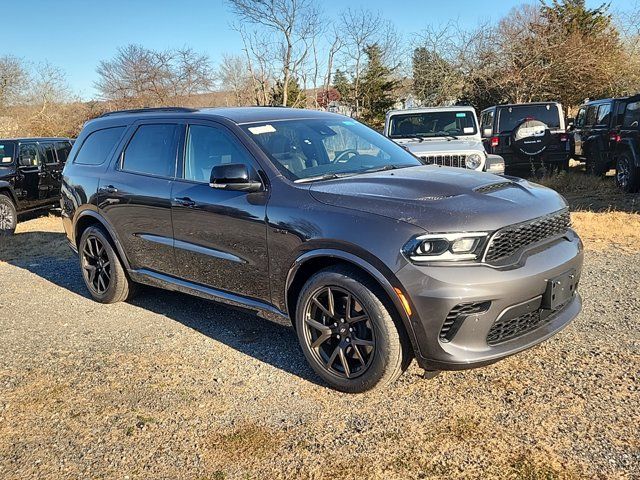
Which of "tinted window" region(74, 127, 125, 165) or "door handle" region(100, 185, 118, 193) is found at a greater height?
"tinted window" region(74, 127, 125, 165)

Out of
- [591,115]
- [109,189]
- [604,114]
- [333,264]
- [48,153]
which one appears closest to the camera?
[333,264]

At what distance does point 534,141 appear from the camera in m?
12.5

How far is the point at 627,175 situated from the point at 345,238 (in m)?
8.82

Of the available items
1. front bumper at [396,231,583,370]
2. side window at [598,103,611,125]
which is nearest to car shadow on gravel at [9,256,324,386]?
front bumper at [396,231,583,370]

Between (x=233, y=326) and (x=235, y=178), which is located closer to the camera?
(x=235, y=178)

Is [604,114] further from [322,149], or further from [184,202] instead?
[184,202]

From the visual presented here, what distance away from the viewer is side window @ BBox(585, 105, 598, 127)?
41.2ft

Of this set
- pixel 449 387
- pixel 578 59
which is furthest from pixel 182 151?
pixel 578 59

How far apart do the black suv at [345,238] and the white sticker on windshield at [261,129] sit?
2 cm

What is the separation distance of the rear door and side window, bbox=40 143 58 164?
22.8 feet

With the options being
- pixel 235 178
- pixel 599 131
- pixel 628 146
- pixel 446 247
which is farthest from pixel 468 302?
pixel 599 131

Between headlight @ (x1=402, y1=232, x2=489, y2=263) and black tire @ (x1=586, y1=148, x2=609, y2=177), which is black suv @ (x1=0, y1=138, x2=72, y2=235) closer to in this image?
headlight @ (x1=402, y1=232, x2=489, y2=263)

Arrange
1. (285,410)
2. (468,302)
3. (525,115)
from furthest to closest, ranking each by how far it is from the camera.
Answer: (525,115) → (285,410) → (468,302)

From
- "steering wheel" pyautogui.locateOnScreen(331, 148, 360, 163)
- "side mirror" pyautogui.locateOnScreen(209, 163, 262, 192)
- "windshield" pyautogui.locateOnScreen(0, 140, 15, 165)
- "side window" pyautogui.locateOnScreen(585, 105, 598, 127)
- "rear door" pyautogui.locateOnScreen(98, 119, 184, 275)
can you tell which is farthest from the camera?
"side window" pyautogui.locateOnScreen(585, 105, 598, 127)
